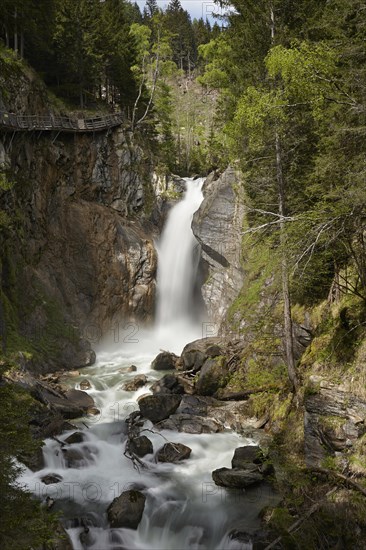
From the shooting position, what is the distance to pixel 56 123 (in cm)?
2431

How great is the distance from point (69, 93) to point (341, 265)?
2586cm

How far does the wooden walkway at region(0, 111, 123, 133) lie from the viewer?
20.4 m

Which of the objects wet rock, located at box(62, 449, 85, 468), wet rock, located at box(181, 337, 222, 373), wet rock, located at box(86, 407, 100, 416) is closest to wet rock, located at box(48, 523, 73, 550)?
wet rock, located at box(62, 449, 85, 468)

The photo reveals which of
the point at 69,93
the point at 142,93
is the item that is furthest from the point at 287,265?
the point at 142,93

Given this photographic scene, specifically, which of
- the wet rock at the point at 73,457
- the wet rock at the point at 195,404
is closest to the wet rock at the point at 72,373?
the wet rock at the point at 195,404

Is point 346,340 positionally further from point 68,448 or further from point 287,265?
point 68,448

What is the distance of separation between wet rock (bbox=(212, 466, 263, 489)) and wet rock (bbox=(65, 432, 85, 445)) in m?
4.36

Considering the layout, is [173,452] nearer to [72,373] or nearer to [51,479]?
[51,479]

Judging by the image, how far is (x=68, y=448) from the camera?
1147 cm

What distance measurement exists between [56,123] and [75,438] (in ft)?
64.4

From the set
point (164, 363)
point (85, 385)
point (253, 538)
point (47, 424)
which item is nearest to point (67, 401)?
point (85, 385)

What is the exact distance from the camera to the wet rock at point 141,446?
37.8ft

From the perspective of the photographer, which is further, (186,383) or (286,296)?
(186,383)

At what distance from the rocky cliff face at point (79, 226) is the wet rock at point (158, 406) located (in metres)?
7.27
